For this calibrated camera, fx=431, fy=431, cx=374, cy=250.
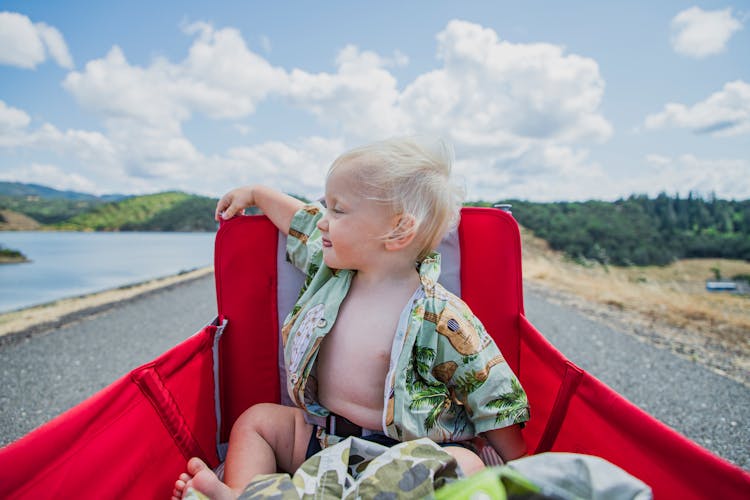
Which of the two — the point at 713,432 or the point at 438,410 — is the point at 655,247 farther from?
the point at 438,410

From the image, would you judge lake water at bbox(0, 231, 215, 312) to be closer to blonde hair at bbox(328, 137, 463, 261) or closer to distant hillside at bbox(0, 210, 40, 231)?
blonde hair at bbox(328, 137, 463, 261)

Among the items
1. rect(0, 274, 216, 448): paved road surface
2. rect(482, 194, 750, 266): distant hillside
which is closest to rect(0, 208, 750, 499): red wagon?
rect(0, 274, 216, 448): paved road surface

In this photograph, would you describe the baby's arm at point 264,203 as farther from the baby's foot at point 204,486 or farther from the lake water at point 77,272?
the lake water at point 77,272

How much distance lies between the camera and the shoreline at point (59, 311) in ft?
18.8

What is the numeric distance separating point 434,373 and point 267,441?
60 cm

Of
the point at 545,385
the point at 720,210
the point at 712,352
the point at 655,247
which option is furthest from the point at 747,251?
the point at 545,385

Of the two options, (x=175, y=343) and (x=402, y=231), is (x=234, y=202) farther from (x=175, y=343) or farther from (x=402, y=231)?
(x=175, y=343)

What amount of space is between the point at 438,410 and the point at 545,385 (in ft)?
1.33

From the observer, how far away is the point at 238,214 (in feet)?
6.13

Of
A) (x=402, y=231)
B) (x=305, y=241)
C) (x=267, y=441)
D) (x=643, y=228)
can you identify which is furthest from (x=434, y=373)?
(x=643, y=228)

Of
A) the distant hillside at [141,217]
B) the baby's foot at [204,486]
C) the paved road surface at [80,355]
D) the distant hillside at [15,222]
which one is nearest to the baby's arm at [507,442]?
the baby's foot at [204,486]

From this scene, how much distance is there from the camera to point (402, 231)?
1448 millimetres

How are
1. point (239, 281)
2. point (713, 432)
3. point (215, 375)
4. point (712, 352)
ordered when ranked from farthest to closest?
1. point (712, 352)
2. point (713, 432)
3. point (239, 281)
4. point (215, 375)

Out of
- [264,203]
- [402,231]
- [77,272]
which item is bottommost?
[77,272]
